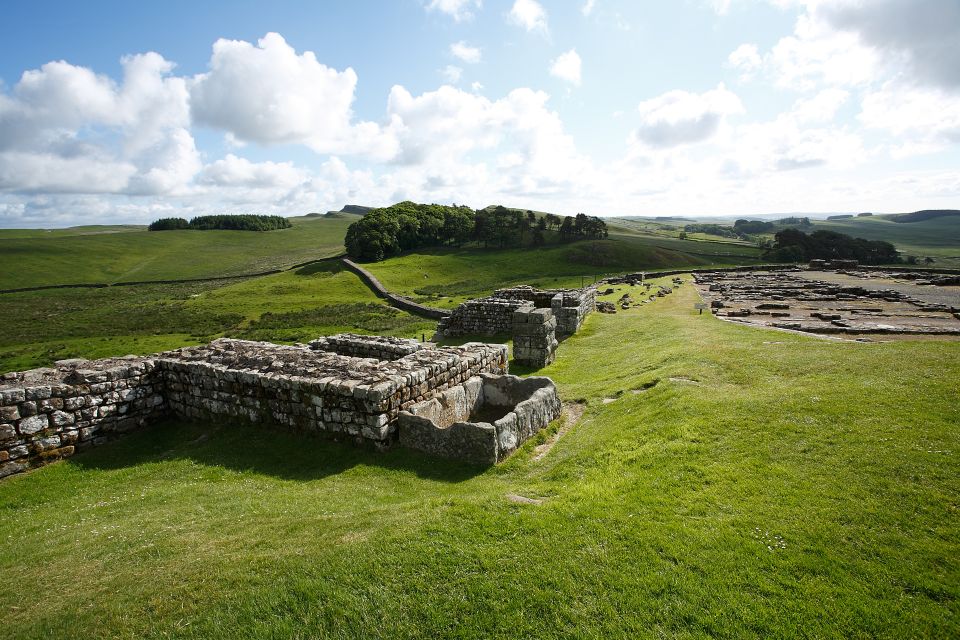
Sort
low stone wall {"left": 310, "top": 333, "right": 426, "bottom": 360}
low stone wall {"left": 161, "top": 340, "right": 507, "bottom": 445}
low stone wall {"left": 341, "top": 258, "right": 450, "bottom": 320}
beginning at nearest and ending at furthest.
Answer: low stone wall {"left": 161, "top": 340, "right": 507, "bottom": 445} → low stone wall {"left": 310, "top": 333, "right": 426, "bottom": 360} → low stone wall {"left": 341, "top": 258, "right": 450, "bottom": 320}

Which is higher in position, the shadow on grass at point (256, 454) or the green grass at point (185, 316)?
the shadow on grass at point (256, 454)

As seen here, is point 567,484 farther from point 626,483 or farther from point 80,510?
point 80,510

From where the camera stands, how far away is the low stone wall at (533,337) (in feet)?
63.3

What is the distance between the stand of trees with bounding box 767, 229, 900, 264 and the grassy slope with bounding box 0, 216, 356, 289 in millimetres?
106734

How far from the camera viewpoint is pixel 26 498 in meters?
10.4

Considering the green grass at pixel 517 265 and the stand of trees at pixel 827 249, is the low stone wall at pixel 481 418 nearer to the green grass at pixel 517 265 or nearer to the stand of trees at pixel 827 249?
the green grass at pixel 517 265

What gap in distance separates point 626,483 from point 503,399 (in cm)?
591

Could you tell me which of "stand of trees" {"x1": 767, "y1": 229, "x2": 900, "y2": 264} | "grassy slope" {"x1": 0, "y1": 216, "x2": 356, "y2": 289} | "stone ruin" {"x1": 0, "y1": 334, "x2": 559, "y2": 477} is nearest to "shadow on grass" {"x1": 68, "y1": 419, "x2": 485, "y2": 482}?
"stone ruin" {"x1": 0, "y1": 334, "x2": 559, "y2": 477}

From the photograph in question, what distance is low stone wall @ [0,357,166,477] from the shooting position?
36.7 ft

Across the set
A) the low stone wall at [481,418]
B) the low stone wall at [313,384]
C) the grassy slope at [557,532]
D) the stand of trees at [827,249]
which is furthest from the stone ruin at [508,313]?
the stand of trees at [827,249]

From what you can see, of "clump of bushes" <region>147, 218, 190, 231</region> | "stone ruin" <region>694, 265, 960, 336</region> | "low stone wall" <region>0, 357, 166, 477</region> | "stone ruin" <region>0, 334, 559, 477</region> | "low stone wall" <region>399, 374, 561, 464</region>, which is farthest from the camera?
"clump of bushes" <region>147, 218, 190, 231</region>

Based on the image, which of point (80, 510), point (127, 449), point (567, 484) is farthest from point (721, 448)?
point (127, 449)

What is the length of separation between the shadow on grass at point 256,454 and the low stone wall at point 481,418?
0.35 m

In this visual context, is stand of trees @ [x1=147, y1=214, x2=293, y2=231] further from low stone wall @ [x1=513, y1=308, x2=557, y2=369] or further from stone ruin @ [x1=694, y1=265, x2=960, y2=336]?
low stone wall @ [x1=513, y1=308, x2=557, y2=369]
